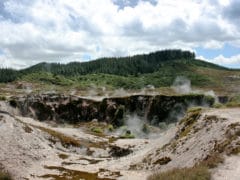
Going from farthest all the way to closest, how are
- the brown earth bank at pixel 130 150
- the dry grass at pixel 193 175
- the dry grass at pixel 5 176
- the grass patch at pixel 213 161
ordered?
the dry grass at pixel 5 176, the brown earth bank at pixel 130 150, the grass patch at pixel 213 161, the dry grass at pixel 193 175

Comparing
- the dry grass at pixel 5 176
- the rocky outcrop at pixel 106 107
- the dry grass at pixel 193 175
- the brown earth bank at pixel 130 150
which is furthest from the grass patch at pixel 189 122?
the rocky outcrop at pixel 106 107

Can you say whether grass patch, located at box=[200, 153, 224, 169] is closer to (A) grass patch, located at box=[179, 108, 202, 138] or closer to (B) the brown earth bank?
(B) the brown earth bank

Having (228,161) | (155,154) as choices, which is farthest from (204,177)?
(155,154)

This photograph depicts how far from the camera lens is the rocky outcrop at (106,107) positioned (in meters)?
136

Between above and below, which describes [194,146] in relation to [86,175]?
above

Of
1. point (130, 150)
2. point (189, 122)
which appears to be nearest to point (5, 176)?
point (189, 122)

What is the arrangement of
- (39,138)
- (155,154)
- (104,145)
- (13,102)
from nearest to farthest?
(155,154) < (39,138) < (104,145) < (13,102)

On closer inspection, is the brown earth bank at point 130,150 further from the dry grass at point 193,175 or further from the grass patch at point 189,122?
the dry grass at point 193,175

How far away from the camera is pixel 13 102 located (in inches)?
5157

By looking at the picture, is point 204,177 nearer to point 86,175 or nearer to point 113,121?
point 86,175

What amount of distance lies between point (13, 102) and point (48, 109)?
13.9 m

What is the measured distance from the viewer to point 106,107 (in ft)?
469

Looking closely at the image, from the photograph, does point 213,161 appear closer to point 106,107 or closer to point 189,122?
point 189,122

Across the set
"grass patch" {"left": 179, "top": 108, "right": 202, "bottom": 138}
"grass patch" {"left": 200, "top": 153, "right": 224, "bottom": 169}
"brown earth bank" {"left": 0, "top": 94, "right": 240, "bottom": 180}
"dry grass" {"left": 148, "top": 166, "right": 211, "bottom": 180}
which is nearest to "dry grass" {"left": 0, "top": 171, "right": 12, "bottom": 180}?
"brown earth bank" {"left": 0, "top": 94, "right": 240, "bottom": 180}
